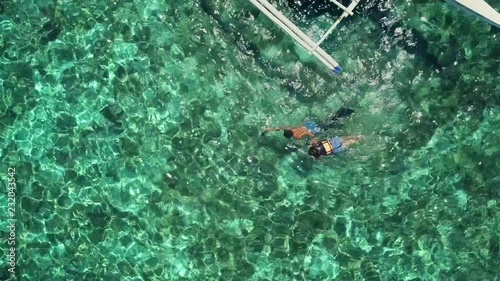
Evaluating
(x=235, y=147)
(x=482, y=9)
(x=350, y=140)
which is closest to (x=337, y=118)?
(x=350, y=140)

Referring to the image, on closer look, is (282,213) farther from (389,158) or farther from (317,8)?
(317,8)

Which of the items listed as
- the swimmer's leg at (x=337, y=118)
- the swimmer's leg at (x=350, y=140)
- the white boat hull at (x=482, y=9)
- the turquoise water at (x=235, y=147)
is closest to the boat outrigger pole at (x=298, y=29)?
the turquoise water at (x=235, y=147)

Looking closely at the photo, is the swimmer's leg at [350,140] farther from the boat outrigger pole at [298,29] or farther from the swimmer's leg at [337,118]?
the boat outrigger pole at [298,29]

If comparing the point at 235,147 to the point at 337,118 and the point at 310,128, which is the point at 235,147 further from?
the point at 337,118

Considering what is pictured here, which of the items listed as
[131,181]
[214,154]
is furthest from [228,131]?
[131,181]

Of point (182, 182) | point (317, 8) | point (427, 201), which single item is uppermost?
point (317, 8)

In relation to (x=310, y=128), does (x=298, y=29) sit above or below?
above
